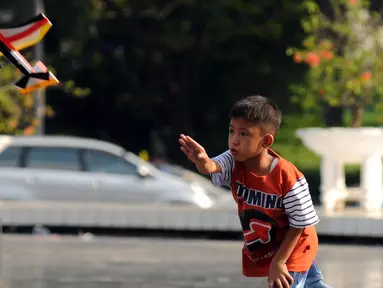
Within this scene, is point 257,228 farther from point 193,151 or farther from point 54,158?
point 54,158

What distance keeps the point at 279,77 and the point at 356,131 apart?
14.8 metres

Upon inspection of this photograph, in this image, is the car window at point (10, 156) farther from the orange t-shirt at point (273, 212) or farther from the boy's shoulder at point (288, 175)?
the boy's shoulder at point (288, 175)

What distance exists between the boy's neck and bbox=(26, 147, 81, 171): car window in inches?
646

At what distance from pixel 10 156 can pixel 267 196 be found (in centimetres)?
1678

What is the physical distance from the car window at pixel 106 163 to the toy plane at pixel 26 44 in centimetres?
1567

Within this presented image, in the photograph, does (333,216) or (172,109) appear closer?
(333,216)

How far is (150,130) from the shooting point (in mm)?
37438

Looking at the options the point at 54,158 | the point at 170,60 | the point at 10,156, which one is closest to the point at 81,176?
the point at 54,158

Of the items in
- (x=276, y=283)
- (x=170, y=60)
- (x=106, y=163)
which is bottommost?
(x=276, y=283)

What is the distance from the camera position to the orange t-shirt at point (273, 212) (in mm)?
6008

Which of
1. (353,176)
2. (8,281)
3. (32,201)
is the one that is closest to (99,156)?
(32,201)

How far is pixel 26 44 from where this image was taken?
20.6 feet

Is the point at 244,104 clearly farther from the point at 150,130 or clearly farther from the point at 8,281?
the point at 150,130

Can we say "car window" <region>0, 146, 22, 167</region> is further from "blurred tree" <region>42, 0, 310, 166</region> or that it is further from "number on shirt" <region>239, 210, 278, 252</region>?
"number on shirt" <region>239, 210, 278, 252</region>
